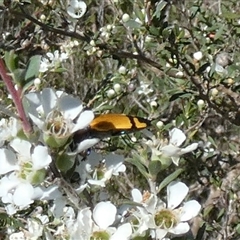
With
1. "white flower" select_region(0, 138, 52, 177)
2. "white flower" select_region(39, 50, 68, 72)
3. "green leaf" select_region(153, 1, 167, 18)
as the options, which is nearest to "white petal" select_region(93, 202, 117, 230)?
"white flower" select_region(0, 138, 52, 177)

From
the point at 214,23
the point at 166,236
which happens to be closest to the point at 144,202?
the point at 166,236

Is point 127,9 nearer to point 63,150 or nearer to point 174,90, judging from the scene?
point 174,90

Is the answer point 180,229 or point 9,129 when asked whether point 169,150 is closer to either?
point 180,229

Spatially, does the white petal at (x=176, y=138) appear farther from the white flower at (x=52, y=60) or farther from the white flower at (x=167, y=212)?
the white flower at (x=52, y=60)

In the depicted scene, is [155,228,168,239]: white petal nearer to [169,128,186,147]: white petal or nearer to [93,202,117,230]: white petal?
[93,202,117,230]: white petal

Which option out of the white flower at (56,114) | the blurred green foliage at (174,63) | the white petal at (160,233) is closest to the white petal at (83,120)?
the white flower at (56,114)

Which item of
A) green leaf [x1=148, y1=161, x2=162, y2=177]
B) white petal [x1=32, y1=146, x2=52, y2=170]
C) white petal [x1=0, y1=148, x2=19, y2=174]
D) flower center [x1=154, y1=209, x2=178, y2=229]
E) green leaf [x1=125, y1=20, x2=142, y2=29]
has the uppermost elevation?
white petal [x1=32, y1=146, x2=52, y2=170]
